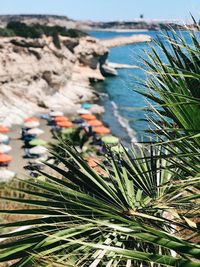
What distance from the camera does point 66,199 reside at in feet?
12.5

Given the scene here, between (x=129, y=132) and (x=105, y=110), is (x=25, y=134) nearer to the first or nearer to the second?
(x=129, y=132)

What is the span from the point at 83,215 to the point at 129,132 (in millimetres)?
35577

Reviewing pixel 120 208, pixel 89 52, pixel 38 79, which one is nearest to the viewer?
pixel 120 208

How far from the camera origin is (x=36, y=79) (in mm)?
47469

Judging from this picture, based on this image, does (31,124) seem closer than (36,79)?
Yes

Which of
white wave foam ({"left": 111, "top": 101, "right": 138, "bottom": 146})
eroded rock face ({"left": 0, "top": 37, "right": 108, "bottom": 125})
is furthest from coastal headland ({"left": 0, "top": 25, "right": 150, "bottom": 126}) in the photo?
white wave foam ({"left": 111, "top": 101, "right": 138, "bottom": 146})

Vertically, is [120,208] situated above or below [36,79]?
below

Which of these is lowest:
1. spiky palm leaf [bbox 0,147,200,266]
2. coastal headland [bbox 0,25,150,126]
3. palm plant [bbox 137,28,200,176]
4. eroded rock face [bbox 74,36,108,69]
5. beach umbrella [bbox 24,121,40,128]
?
spiky palm leaf [bbox 0,147,200,266]

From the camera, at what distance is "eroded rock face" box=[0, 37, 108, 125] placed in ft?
137

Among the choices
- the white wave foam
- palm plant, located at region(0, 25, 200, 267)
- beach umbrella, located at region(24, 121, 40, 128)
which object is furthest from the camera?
the white wave foam

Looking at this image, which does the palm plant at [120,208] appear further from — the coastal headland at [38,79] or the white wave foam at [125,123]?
the coastal headland at [38,79]

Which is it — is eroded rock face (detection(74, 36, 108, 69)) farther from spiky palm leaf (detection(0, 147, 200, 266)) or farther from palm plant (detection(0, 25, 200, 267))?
spiky palm leaf (detection(0, 147, 200, 266))

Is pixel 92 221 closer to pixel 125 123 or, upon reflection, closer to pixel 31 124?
pixel 31 124

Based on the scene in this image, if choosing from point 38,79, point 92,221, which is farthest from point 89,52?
point 92,221
